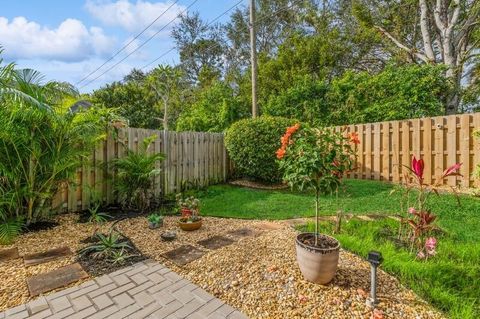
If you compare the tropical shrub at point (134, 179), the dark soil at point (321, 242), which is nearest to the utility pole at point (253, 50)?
the tropical shrub at point (134, 179)

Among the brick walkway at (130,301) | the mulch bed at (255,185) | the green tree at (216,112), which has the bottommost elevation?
the brick walkway at (130,301)

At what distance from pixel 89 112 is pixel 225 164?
12.3 ft

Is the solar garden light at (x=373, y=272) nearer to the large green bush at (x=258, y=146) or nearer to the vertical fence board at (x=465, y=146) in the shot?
the large green bush at (x=258, y=146)

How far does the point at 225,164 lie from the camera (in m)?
7.11

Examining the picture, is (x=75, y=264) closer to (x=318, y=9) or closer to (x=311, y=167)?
(x=311, y=167)

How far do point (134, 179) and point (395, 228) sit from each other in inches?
159

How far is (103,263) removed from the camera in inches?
100

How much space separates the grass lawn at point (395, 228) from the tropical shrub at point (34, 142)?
228cm

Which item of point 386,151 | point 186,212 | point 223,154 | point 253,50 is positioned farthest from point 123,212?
Result: point 253,50

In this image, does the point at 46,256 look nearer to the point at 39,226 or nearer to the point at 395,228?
the point at 39,226

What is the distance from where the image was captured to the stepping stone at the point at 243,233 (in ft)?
10.8

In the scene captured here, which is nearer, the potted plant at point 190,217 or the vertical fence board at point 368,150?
the potted plant at point 190,217

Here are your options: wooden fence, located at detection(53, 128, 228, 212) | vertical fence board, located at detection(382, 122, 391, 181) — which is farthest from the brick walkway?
vertical fence board, located at detection(382, 122, 391, 181)

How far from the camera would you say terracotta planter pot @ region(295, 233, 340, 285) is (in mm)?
2021
